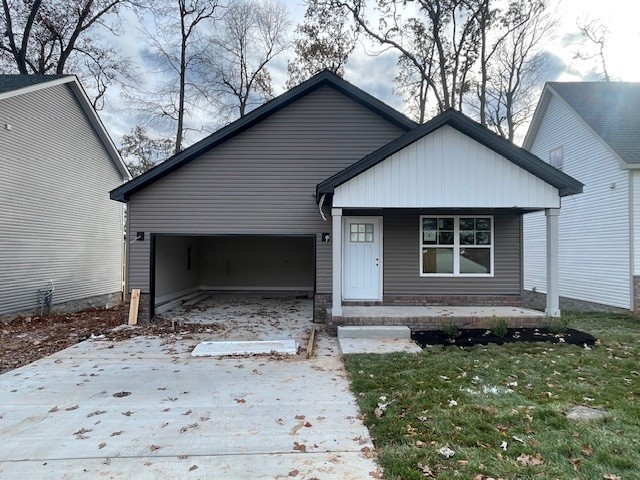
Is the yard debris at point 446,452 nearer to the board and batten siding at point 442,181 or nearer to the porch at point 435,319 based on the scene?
the porch at point 435,319

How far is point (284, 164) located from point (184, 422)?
21.5 feet

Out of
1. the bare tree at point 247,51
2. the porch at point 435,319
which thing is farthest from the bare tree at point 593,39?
the porch at point 435,319

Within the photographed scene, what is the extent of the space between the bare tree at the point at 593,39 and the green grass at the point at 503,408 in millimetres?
17738

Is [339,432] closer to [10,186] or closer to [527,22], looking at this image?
[10,186]

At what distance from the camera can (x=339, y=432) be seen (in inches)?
139

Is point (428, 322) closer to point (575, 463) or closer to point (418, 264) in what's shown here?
point (418, 264)

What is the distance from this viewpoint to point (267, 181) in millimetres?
9125

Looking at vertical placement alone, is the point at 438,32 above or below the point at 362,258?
above

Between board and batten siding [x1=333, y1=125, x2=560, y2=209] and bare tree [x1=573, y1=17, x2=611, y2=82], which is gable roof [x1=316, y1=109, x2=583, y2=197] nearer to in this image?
board and batten siding [x1=333, y1=125, x2=560, y2=209]

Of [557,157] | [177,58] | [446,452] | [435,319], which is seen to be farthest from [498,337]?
[177,58]

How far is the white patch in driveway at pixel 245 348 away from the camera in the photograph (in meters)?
6.24

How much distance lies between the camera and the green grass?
290 cm

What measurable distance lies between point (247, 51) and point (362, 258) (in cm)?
1544

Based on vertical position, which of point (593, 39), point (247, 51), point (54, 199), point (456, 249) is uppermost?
point (247, 51)
